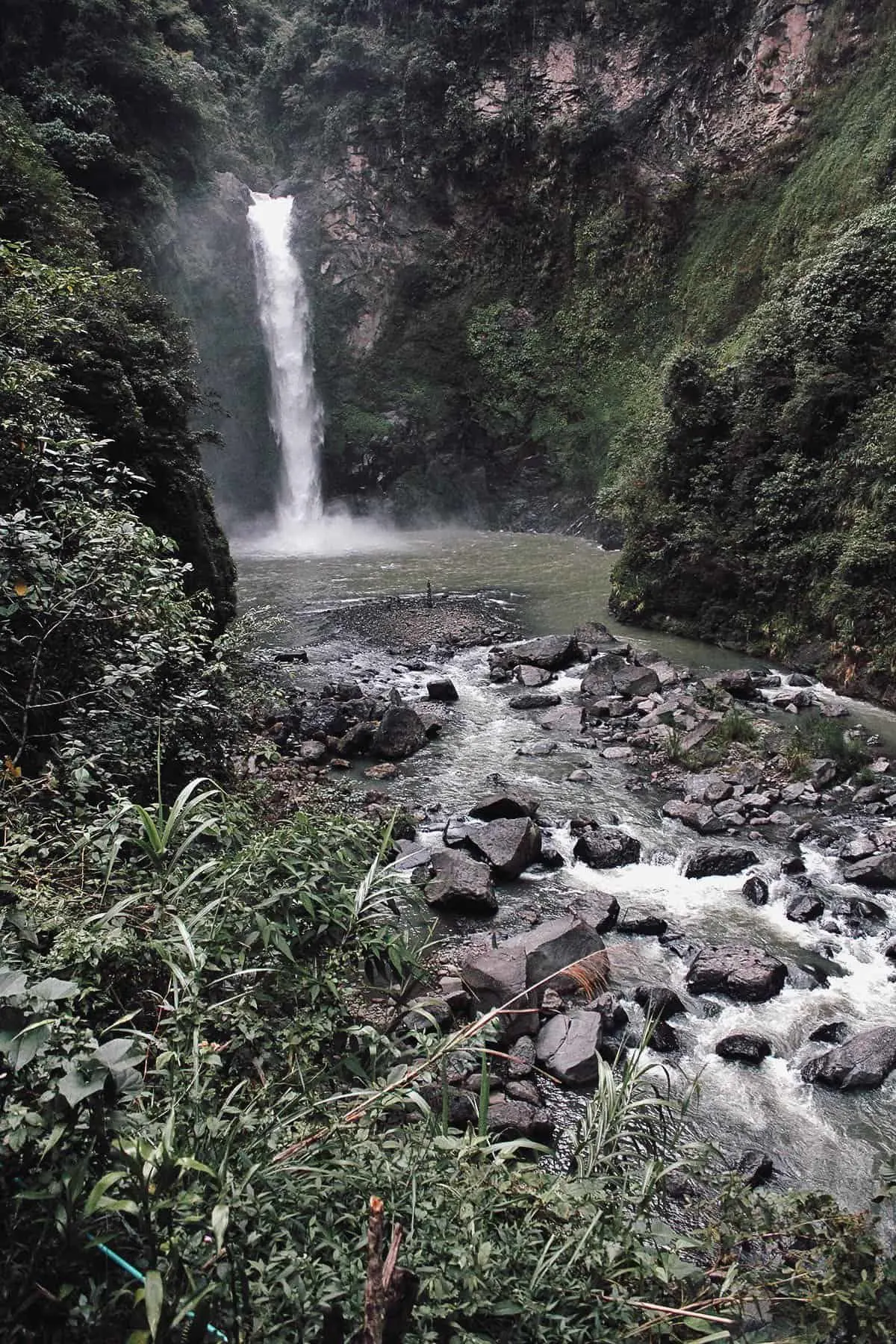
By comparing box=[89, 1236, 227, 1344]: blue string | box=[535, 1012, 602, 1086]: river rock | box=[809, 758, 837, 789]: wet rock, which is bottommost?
box=[809, 758, 837, 789]: wet rock

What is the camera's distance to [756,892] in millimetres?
7078

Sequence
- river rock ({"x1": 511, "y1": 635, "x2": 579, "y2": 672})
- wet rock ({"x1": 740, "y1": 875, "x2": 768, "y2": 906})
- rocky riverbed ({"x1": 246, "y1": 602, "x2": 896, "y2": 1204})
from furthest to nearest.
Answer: river rock ({"x1": 511, "y1": 635, "x2": 579, "y2": 672}) < wet rock ({"x1": 740, "y1": 875, "x2": 768, "y2": 906}) < rocky riverbed ({"x1": 246, "y1": 602, "x2": 896, "y2": 1204})

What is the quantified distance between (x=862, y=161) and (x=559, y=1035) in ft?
74.7

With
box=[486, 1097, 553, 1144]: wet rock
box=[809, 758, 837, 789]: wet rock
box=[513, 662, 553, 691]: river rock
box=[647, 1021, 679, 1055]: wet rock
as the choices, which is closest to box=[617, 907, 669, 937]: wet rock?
box=[647, 1021, 679, 1055]: wet rock

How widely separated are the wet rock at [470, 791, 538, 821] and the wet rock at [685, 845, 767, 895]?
5.66ft

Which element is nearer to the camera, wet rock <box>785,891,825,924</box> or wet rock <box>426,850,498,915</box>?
wet rock <box>785,891,825,924</box>

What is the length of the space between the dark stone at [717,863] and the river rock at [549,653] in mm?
6288

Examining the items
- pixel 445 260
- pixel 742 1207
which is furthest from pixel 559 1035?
pixel 445 260

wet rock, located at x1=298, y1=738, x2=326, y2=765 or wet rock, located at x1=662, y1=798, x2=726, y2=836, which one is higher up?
wet rock, located at x1=298, y1=738, x2=326, y2=765

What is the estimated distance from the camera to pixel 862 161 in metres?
19.5

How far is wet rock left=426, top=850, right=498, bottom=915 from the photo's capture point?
685cm

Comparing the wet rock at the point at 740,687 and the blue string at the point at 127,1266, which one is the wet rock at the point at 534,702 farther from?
the blue string at the point at 127,1266

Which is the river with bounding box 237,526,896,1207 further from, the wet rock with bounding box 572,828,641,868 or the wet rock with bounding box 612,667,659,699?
the wet rock with bounding box 612,667,659,699

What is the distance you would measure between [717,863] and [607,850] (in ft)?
3.35
